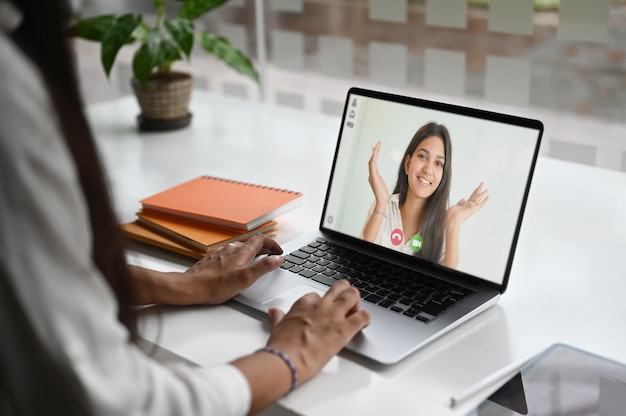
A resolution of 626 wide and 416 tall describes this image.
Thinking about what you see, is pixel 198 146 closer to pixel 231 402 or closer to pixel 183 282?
pixel 183 282

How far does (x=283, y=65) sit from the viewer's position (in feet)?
7.61

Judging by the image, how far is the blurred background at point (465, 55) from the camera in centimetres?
168

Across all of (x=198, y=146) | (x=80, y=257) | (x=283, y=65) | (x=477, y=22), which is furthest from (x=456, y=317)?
(x=283, y=65)

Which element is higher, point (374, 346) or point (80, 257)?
Result: point (80, 257)

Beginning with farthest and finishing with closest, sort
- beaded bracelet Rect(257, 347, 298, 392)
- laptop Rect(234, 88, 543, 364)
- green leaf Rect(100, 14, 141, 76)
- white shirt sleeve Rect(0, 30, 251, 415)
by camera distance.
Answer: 1. green leaf Rect(100, 14, 141, 76)
2. laptop Rect(234, 88, 543, 364)
3. beaded bracelet Rect(257, 347, 298, 392)
4. white shirt sleeve Rect(0, 30, 251, 415)

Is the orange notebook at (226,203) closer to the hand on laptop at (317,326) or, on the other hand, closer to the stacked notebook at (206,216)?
the stacked notebook at (206,216)

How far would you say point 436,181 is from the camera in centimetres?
104

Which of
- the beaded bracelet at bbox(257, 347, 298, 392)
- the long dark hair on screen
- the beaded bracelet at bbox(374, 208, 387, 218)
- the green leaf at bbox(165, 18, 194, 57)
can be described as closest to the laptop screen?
the beaded bracelet at bbox(374, 208, 387, 218)

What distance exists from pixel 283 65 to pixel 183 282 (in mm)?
1405

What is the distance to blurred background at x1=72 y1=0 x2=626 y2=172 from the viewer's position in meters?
1.68

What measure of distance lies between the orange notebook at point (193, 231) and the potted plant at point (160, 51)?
0.55 m

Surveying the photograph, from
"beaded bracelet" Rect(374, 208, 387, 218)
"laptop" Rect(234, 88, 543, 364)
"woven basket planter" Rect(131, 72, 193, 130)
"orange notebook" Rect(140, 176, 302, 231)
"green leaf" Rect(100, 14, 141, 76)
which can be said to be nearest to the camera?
"laptop" Rect(234, 88, 543, 364)

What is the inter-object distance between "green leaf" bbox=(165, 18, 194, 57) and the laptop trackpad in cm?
83

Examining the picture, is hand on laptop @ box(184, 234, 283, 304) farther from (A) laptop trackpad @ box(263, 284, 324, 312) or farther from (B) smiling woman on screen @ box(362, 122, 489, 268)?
(B) smiling woman on screen @ box(362, 122, 489, 268)
